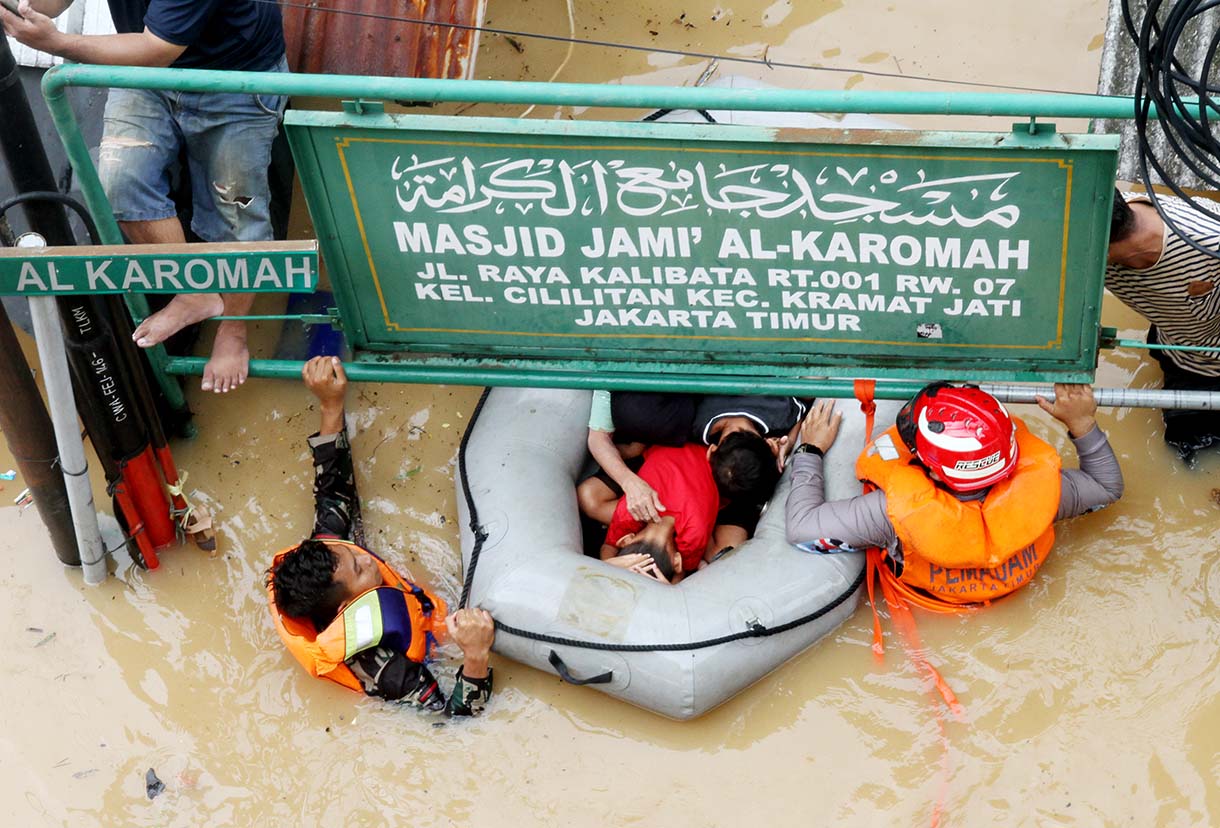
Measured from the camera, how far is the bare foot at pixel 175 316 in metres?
3.92

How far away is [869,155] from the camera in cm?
322

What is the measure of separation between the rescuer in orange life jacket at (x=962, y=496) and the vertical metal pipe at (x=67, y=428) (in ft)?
7.07

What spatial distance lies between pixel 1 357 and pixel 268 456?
1.01 m

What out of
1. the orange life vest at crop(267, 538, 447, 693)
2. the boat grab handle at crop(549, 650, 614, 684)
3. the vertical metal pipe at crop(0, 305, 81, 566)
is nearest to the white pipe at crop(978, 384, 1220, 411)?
the boat grab handle at crop(549, 650, 614, 684)

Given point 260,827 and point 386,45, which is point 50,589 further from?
point 386,45

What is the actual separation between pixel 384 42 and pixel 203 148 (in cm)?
93

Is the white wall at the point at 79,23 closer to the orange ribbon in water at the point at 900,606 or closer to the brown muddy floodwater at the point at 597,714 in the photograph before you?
the brown muddy floodwater at the point at 597,714

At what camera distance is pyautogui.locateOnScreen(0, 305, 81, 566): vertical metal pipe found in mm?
3752

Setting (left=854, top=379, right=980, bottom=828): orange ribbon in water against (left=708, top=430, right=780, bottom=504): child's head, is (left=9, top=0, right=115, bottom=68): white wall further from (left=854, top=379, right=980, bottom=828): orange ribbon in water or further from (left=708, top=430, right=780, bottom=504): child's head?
(left=854, top=379, right=980, bottom=828): orange ribbon in water

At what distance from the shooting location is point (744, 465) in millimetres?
3982

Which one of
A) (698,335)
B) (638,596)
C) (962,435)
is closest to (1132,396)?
(962,435)

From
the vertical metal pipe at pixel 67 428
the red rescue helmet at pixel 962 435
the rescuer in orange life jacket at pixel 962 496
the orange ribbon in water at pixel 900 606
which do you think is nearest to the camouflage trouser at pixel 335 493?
the vertical metal pipe at pixel 67 428

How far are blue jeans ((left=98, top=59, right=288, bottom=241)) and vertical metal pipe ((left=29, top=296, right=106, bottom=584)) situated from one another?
22.7 inches

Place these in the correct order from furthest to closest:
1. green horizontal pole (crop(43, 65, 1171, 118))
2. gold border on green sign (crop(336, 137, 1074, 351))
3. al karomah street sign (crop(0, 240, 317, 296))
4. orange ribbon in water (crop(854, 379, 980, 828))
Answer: orange ribbon in water (crop(854, 379, 980, 828)) → al karomah street sign (crop(0, 240, 317, 296)) → gold border on green sign (crop(336, 137, 1074, 351)) → green horizontal pole (crop(43, 65, 1171, 118))
